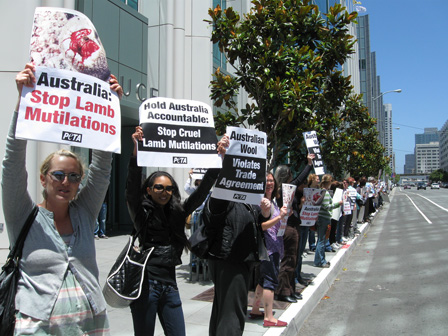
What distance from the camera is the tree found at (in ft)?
22.2

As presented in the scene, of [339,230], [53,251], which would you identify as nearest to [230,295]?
[53,251]

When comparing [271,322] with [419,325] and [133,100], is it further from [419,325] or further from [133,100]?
[133,100]

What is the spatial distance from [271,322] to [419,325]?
2061 mm

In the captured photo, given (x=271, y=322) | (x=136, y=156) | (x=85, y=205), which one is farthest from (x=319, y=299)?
(x=85, y=205)

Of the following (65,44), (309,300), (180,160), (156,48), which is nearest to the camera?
(65,44)

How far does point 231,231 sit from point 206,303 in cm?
266

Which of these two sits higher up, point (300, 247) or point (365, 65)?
point (365, 65)

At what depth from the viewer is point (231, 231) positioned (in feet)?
12.4

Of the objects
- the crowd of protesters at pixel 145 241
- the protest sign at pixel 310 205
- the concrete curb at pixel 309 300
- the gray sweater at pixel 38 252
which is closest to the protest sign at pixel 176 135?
the crowd of protesters at pixel 145 241

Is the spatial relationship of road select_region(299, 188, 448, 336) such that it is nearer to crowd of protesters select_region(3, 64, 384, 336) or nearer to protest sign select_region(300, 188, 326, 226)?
crowd of protesters select_region(3, 64, 384, 336)

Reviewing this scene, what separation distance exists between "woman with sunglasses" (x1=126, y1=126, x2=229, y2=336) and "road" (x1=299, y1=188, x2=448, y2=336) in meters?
2.70

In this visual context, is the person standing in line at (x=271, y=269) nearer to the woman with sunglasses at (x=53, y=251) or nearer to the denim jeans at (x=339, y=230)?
the woman with sunglasses at (x=53, y=251)

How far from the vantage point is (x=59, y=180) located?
231cm

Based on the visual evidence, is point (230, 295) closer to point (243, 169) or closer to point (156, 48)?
point (243, 169)
